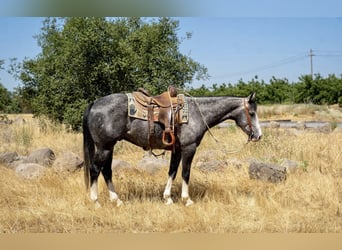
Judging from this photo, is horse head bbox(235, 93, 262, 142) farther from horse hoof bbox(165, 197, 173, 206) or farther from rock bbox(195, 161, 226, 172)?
rock bbox(195, 161, 226, 172)

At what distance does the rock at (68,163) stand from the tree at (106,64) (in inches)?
35.5

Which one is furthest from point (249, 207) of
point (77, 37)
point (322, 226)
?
point (77, 37)

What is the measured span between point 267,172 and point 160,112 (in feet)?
5.83

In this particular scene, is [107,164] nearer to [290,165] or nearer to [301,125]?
[290,165]

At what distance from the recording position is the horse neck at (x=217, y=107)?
4.45m

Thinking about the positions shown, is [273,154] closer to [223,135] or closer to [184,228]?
[223,135]

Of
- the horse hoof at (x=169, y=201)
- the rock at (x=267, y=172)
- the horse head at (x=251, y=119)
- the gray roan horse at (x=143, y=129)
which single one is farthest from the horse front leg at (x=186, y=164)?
the rock at (x=267, y=172)

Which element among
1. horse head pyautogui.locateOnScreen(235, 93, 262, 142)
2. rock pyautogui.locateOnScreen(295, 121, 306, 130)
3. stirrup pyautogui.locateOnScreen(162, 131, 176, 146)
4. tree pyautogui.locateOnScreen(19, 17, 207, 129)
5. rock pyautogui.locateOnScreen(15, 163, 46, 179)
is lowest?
rock pyautogui.locateOnScreen(15, 163, 46, 179)

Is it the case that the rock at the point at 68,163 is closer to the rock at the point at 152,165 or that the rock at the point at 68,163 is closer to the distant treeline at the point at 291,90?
the rock at the point at 152,165

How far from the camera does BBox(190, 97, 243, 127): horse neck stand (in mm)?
4449

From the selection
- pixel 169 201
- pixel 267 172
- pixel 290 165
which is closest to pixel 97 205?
pixel 169 201

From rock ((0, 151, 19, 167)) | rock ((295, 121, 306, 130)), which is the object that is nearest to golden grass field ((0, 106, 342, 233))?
rock ((0, 151, 19, 167))

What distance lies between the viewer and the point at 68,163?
5.64m

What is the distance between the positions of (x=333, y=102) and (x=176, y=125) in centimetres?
859
